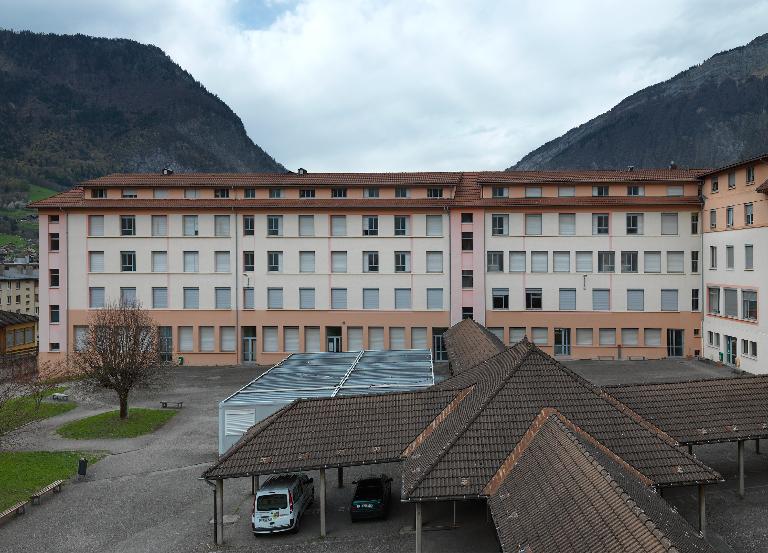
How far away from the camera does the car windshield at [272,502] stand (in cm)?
1778

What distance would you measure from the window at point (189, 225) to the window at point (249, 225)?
12.3ft

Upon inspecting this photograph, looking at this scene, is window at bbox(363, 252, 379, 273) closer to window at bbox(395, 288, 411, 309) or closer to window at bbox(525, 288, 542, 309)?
window at bbox(395, 288, 411, 309)

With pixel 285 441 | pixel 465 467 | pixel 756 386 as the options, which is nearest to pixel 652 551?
pixel 465 467

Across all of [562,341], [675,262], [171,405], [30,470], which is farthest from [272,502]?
[675,262]

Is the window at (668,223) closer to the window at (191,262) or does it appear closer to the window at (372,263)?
the window at (372,263)

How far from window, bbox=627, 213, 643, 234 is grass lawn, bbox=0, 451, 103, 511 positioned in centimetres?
3747

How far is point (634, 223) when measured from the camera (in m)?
45.4

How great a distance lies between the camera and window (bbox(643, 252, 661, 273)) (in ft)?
149

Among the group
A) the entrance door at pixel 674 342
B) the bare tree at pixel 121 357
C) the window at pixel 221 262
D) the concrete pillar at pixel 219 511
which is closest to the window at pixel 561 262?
the entrance door at pixel 674 342

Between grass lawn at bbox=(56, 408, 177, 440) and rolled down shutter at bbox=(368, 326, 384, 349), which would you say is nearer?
grass lawn at bbox=(56, 408, 177, 440)

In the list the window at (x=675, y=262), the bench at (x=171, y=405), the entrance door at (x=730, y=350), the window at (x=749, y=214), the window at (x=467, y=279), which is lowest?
the bench at (x=171, y=405)

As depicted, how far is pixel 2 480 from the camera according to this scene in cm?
2219

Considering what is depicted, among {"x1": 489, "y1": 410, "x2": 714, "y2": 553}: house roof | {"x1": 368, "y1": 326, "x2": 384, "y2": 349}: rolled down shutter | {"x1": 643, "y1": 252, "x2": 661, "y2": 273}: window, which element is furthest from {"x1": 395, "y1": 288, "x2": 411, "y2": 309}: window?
{"x1": 489, "y1": 410, "x2": 714, "y2": 553}: house roof

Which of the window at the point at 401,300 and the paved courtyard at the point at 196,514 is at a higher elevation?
the window at the point at 401,300
